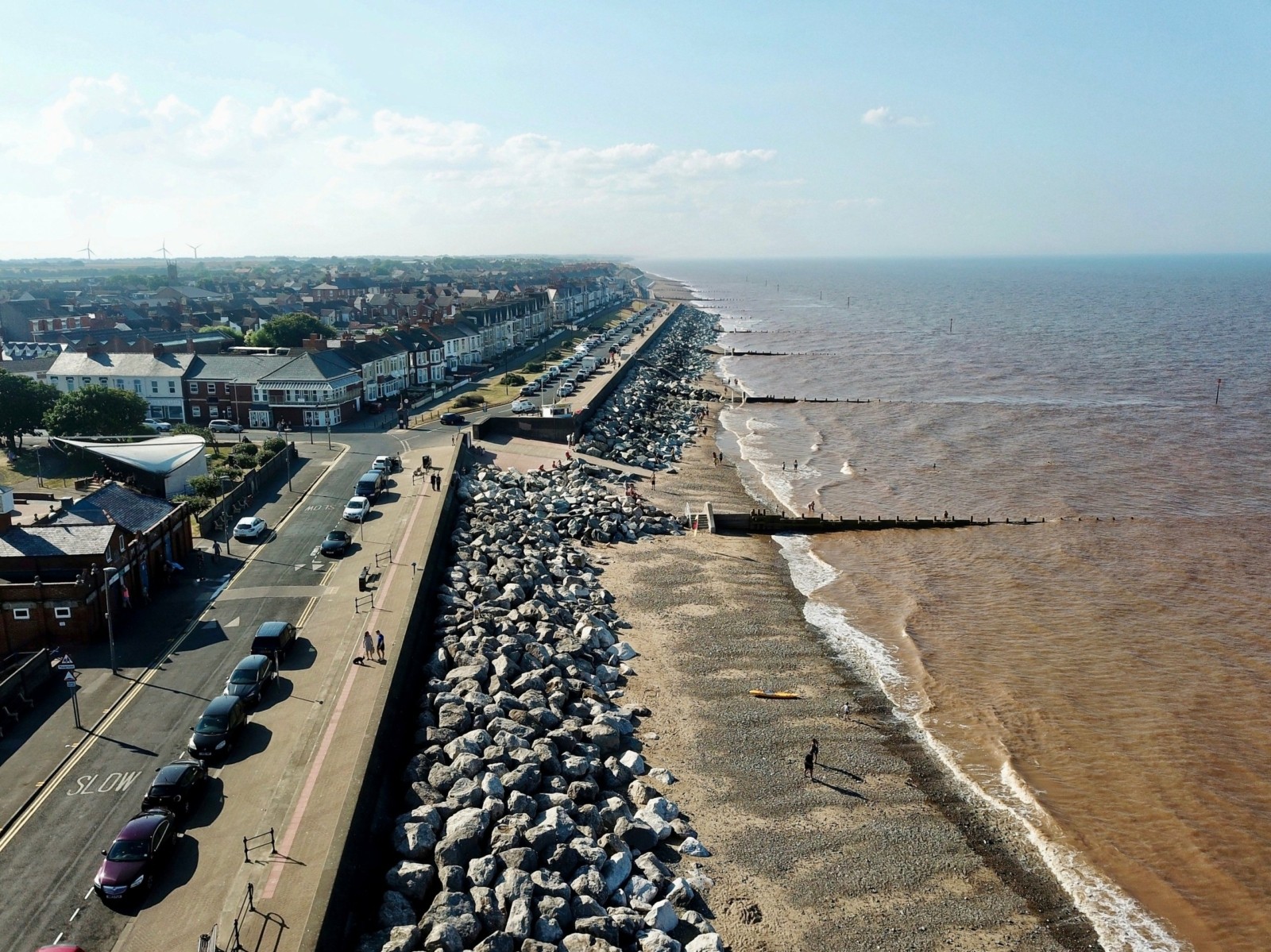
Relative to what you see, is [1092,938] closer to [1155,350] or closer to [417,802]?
[417,802]

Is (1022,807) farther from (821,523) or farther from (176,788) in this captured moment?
(821,523)

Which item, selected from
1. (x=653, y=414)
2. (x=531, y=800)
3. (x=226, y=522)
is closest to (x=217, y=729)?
(x=531, y=800)

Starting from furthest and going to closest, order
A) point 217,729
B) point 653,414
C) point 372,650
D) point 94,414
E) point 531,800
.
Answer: point 653,414 → point 94,414 → point 372,650 → point 217,729 → point 531,800

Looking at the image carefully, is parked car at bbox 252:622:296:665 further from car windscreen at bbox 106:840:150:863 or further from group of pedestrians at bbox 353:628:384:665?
car windscreen at bbox 106:840:150:863

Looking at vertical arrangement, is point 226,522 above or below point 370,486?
below

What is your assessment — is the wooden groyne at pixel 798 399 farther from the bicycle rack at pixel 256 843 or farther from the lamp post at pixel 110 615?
the bicycle rack at pixel 256 843

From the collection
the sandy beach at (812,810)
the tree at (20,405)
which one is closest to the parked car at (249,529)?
the sandy beach at (812,810)
